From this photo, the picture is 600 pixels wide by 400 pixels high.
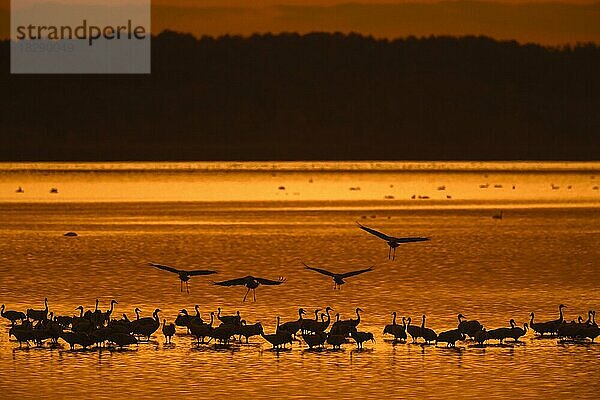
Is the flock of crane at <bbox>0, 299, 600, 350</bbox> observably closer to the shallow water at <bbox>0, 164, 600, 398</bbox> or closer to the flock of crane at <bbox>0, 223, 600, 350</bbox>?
the flock of crane at <bbox>0, 223, 600, 350</bbox>

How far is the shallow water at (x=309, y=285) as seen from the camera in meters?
20.5

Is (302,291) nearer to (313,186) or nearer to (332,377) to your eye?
(332,377)

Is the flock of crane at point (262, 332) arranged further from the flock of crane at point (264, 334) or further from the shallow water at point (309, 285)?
the shallow water at point (309, 285)

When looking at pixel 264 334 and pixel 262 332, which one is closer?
pixel 262 332

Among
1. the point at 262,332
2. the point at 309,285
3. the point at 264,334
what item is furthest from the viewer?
the point at 309,285

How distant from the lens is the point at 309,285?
32.8 meters

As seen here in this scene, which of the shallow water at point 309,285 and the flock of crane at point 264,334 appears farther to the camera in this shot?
the flock of crane at point 264,334

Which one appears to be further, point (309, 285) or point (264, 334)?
point (309, 285)

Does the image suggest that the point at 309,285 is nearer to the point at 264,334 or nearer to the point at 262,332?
the point at 264,334

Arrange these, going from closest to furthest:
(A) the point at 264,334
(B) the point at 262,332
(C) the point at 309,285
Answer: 1. (B) the point at 262,332
2. (A) the point at 264,334
3. (C) the point at 309,285

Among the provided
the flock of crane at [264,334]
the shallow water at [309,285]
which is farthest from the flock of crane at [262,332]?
the shallow water at [309,285]

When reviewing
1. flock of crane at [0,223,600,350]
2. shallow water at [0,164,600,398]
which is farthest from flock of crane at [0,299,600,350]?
shallow water at [0,164,600,398]

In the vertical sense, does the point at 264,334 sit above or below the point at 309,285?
below

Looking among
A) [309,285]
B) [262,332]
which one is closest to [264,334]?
[262,332]
